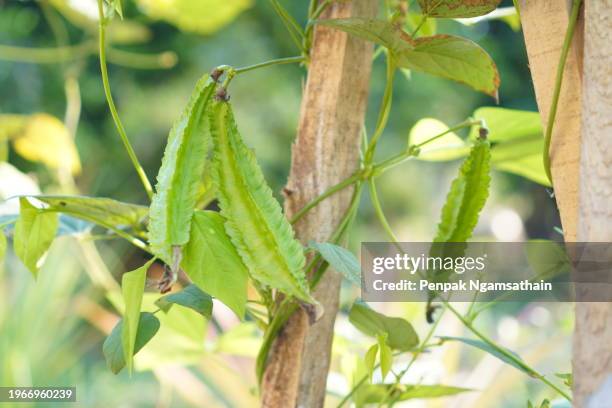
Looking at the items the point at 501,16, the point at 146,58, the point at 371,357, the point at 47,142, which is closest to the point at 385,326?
the point at 371,357

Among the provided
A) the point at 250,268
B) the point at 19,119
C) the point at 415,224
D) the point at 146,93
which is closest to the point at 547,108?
the point at 250,268

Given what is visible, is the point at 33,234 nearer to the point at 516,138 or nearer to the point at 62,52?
the point at 516,138

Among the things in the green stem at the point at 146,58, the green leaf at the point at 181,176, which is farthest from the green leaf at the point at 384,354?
the green stem at the point at 146,58

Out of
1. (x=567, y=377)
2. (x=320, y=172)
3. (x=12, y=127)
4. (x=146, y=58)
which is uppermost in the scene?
(x=146, y=58)

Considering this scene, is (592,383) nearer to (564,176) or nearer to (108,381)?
(564,176)

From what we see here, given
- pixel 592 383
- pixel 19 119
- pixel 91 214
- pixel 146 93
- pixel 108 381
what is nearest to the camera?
pixel 592 383

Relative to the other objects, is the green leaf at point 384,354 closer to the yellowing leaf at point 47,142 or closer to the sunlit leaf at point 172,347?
the sunlit leaf at point 172,347
